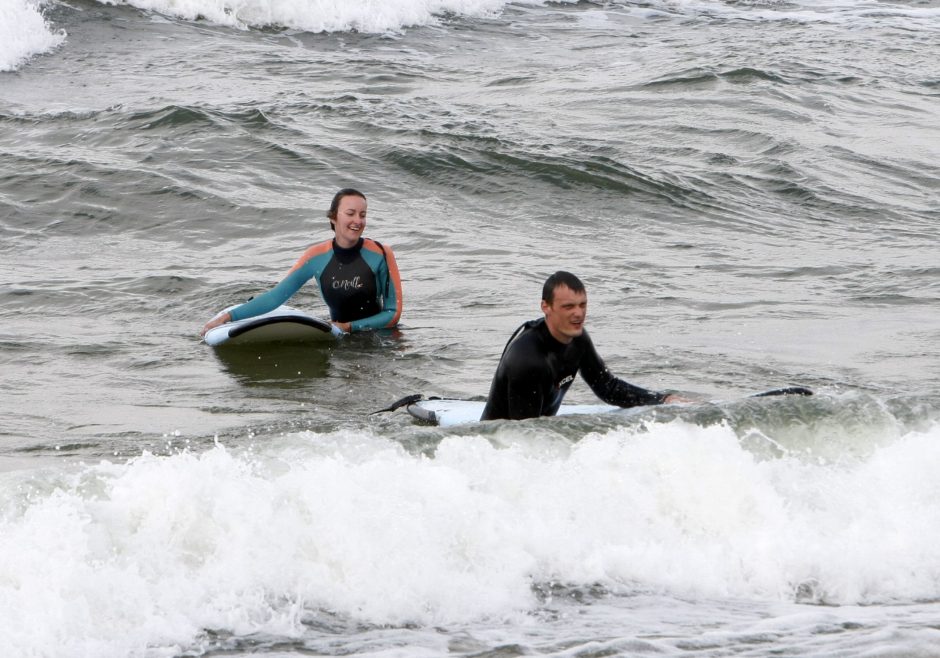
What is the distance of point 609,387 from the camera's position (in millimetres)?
7605

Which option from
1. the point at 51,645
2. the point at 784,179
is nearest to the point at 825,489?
the point at 51,645

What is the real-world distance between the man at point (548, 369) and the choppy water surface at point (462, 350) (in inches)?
9.7

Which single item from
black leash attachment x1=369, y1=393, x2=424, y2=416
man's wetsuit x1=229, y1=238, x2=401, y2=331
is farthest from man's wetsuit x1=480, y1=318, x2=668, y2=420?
man's wetsuit x1=229, y1=238, x2=401, y2=331

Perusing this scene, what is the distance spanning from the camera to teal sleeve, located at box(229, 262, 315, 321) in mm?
10312

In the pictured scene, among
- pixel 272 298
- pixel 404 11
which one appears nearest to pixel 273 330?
pixel 272 298

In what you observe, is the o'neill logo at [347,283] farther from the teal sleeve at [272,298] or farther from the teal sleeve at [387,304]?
the teal sleeve at [272,298]

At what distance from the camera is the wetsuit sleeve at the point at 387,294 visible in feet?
35.2

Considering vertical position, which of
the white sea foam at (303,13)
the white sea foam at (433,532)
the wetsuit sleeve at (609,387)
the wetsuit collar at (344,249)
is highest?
the white sea foam at (303,13)

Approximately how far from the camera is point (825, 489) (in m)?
6.89

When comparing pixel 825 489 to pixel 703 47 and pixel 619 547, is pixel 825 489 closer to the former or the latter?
pixel 619 547

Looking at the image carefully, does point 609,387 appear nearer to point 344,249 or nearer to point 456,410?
point 456,410

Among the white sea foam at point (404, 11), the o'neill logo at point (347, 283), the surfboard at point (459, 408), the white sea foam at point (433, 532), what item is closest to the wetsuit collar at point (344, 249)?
the o'neill logo at point (347, 283)

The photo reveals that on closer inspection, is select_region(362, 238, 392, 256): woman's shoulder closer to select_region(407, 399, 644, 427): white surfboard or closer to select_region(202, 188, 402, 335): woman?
→ select_region(202, 188, 402, 335): woman

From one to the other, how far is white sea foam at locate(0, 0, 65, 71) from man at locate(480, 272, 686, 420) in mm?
17128
